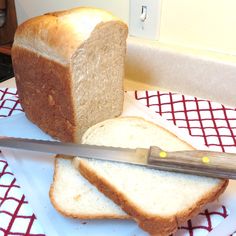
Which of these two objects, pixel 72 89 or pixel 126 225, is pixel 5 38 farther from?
pixel 126 225

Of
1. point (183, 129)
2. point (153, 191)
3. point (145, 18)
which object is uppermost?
point (145, 18)

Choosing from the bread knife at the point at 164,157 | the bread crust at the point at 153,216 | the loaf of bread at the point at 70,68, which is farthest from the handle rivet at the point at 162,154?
the loaf of bread at the point at 70,68

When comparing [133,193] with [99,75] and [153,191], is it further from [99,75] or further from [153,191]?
[99,75]

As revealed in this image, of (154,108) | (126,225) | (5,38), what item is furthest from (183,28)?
(5,38)

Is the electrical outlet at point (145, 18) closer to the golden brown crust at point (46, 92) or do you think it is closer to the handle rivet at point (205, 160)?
the golden brown crust at point (46, 92)

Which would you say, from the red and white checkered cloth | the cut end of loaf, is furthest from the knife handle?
the cut end of loaf

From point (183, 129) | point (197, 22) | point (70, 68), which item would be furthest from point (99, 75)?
point (197, 22)
